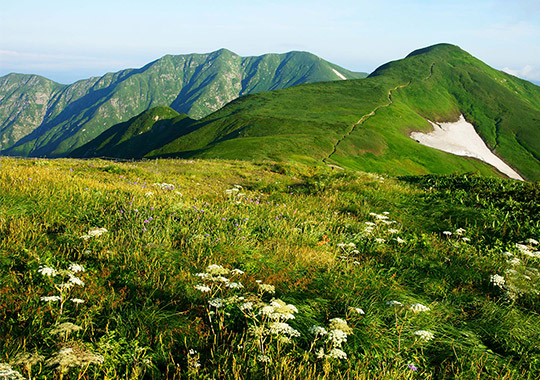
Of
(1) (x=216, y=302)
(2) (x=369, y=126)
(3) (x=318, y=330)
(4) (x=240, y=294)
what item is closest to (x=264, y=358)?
(3) (x=318, y=330)

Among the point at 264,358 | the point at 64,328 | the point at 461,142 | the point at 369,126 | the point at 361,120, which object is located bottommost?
the point at 264,358

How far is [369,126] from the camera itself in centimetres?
12219

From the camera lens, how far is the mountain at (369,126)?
89.3m

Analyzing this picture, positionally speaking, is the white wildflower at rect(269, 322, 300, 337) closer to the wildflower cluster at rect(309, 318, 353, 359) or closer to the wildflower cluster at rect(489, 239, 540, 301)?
the wildflower cluster at rect(309, 318, 353, 359)

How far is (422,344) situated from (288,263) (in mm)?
2555

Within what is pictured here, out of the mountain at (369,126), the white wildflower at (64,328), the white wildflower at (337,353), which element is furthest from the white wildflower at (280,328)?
the mountain at (369,126)

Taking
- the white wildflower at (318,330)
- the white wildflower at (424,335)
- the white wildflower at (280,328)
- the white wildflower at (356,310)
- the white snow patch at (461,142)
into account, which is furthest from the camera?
the white snow patch at (461,142)

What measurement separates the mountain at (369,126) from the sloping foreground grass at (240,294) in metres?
57.6

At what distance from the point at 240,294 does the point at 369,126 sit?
126 metres

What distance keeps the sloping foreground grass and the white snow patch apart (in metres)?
140

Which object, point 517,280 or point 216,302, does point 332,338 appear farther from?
point 517,280

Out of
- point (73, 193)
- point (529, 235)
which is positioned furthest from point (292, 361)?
point (529, 235)

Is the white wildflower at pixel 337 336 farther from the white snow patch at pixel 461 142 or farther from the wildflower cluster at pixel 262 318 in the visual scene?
the white snow patch at pixel 461 142

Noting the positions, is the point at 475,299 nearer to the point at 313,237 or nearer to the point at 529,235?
the point at 313,237
